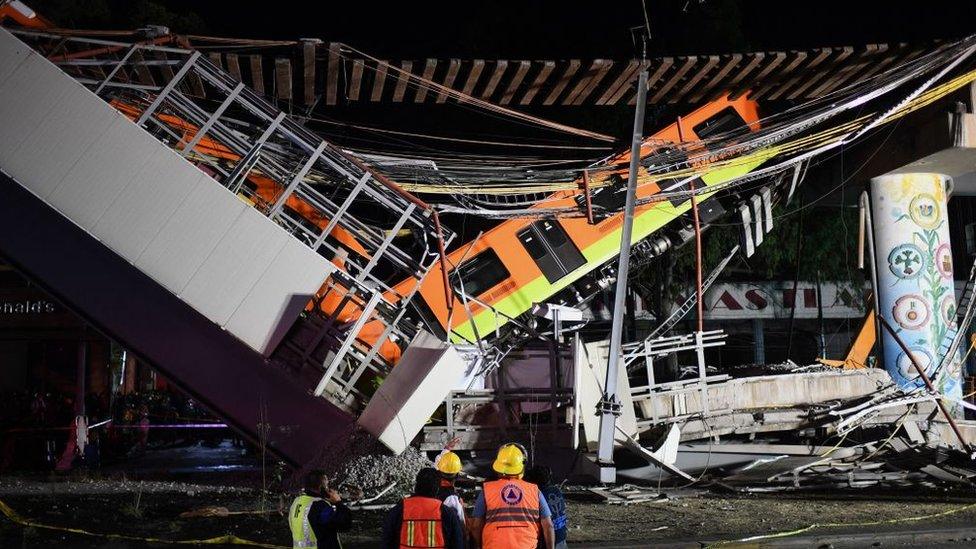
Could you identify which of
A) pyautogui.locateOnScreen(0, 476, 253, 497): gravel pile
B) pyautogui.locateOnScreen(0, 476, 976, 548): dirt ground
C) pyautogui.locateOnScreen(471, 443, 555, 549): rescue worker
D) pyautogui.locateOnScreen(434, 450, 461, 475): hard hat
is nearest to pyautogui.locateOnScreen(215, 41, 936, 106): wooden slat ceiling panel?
pyautogui.locateOnScreen(0, 476, 253, 497): gravel pile

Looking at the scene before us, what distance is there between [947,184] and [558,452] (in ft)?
33.3

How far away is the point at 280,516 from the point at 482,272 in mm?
5853

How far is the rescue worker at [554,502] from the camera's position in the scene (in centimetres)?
698

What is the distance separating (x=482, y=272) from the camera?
15859 millimetres

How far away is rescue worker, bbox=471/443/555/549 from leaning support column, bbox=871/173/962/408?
13445 millimetres

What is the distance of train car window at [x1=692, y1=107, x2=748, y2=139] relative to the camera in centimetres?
→ 1703

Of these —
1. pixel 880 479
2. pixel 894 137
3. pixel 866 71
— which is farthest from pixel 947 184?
pixel 880 479

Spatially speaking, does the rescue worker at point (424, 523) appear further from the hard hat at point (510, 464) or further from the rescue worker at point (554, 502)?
the rescue worker at point (554, 502)

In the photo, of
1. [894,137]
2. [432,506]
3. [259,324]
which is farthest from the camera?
[894,137]

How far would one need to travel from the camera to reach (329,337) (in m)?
13.2

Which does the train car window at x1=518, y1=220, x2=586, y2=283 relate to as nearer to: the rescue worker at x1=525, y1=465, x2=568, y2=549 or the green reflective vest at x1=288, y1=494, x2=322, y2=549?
the rescue worker at x1=525, y1=465, x2=568, y2=549

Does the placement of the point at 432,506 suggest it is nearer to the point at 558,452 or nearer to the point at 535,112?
the point at 558,452

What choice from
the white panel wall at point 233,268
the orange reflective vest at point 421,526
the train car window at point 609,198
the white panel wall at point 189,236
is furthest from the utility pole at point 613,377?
the orange reflective vest at point 421,526

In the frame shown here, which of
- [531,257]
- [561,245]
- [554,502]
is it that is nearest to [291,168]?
[531,257]
